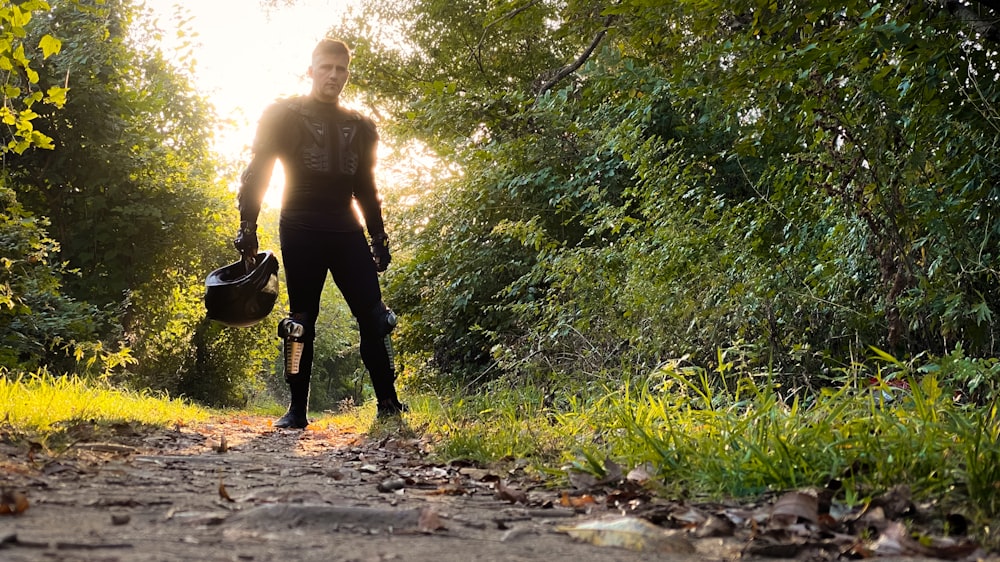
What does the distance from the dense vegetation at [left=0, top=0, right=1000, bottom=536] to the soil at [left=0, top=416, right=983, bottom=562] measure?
457mm

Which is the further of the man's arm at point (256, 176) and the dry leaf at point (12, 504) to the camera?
the man's arm at point (256, 176)

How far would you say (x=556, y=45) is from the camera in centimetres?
1434

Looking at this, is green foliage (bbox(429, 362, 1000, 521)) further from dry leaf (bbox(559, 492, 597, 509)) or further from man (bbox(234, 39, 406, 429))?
man (bbox(234, 39, 406, 429))

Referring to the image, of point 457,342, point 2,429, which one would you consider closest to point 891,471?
point 2,429

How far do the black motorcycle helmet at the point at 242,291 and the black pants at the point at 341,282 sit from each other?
119 mm

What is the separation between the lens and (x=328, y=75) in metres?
4.90

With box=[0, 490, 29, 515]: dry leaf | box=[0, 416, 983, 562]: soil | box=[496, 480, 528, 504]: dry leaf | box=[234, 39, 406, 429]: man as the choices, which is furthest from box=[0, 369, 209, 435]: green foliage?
box=[496, 480, 528, 504]: dry leaf

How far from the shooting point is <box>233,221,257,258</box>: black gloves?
4.89 metres

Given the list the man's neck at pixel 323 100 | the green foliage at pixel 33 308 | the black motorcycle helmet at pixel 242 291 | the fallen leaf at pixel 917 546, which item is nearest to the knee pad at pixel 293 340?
the black motorcycle helmet at pixel 242 291

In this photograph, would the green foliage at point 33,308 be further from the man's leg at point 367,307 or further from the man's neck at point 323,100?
the man's neck at point 323,100

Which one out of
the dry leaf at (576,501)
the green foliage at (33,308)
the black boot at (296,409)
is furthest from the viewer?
the green foliage at (33,308)

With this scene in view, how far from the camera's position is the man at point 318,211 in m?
4.85

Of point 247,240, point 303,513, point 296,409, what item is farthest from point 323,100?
point 303,513

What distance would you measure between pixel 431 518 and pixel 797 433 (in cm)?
115
